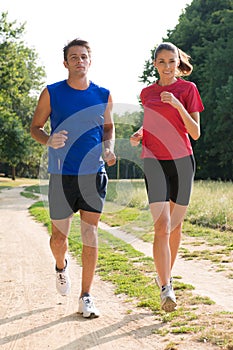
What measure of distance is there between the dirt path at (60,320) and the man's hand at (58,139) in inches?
61.5

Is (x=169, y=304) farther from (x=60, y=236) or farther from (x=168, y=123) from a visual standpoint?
(x=168, y=123)

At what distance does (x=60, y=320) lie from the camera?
511 centimetres

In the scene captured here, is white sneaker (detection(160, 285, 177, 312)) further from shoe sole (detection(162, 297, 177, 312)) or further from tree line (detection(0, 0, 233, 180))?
tree line (detection(0, 0, 233, 180))

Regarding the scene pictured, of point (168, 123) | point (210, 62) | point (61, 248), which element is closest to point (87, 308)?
point (61, 248)

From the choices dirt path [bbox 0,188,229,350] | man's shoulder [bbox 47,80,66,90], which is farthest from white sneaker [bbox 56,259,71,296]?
man's shoulder [bbox 47,80,66,90]

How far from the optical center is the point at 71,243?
11008mm

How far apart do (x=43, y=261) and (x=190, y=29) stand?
3168 centimetres

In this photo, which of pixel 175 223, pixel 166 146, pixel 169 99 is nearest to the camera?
pixel 169 99

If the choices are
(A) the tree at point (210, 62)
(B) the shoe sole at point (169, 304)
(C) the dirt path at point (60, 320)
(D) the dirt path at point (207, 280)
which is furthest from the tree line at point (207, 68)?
(B) the shoe sole at point (169, 304)

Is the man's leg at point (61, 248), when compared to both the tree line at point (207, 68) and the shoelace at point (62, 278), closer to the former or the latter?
the shoelace at point (62, 278)

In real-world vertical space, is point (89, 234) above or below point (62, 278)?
above

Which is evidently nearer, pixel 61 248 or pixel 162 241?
pixel 162 241

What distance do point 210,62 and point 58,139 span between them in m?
30.6

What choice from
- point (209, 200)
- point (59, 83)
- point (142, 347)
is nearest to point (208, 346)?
point (142, 347)
